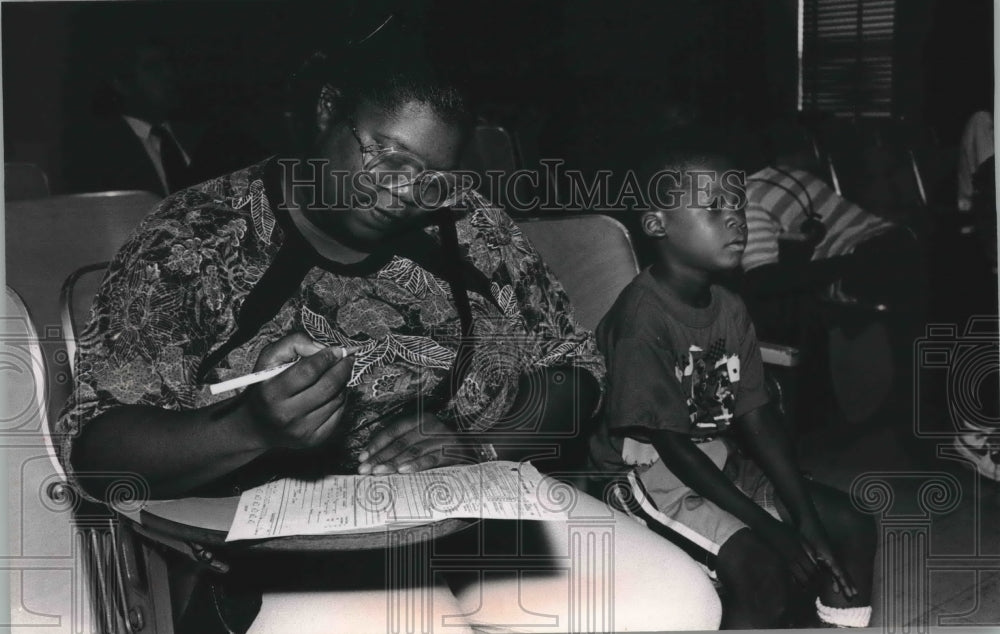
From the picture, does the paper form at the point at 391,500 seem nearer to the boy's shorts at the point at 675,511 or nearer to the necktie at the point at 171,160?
the boy's shorts at the point at 675,511

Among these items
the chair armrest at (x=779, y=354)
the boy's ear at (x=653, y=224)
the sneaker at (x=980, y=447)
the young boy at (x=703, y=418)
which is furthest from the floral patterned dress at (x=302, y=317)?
the sneaker at (x=980, y=447)

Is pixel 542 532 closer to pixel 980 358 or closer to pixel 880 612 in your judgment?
pixel 880 612

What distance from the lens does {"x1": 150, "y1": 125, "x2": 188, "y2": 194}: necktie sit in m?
2.33

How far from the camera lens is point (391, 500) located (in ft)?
7.72

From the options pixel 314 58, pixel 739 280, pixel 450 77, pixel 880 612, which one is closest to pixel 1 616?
pixel 314 58

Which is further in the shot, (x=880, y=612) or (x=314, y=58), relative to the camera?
(x=880, y=612)

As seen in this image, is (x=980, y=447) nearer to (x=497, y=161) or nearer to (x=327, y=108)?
(x=497, y=161)

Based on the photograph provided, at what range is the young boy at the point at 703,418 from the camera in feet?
7.92

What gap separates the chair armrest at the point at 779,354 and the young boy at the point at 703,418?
3cm

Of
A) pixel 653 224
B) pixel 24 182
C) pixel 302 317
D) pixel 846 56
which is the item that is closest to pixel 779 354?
pixel 653 224

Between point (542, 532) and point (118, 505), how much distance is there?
38.7 inches

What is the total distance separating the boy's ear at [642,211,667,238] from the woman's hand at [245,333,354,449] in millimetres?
758

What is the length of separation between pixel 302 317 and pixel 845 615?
4.91ft

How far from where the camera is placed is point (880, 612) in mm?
2506
